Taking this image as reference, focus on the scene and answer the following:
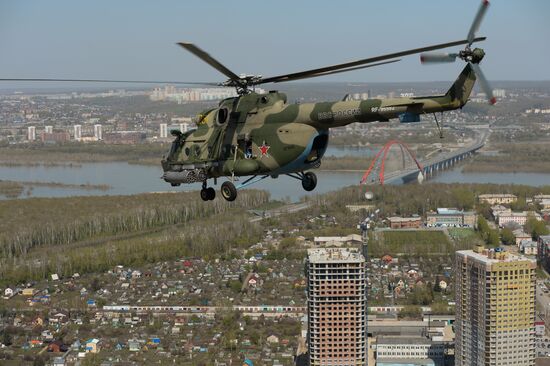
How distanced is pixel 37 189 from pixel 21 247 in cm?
1434

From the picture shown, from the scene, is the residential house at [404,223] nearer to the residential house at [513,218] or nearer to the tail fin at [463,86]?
the residential house at [513,218]

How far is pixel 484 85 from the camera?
6676 millimetres

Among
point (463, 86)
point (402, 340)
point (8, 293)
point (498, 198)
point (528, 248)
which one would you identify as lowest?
point (402, 340)

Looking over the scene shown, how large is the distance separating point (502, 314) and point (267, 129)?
33.2ft

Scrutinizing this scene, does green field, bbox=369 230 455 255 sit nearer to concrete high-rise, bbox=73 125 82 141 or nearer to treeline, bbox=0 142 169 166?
treeline, bbox=0 142 169 166

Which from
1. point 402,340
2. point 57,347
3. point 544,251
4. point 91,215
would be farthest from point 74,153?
point 402,340

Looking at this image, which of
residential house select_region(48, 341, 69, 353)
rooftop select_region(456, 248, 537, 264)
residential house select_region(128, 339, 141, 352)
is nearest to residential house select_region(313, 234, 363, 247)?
residential house select_region(128, 339, 141, 352)

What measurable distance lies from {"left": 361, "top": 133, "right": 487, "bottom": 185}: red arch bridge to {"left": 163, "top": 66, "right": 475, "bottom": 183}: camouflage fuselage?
33.5 m

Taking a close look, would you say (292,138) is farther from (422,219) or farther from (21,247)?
(422,219)

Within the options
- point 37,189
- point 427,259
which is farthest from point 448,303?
point 37,189

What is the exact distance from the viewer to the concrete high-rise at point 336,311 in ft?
60.0

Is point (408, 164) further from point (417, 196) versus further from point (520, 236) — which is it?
point (520, 236)

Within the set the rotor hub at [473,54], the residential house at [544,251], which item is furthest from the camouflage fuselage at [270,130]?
the residential house at [544,251]

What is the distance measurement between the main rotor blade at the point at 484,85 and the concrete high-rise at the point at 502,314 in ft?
36.6
